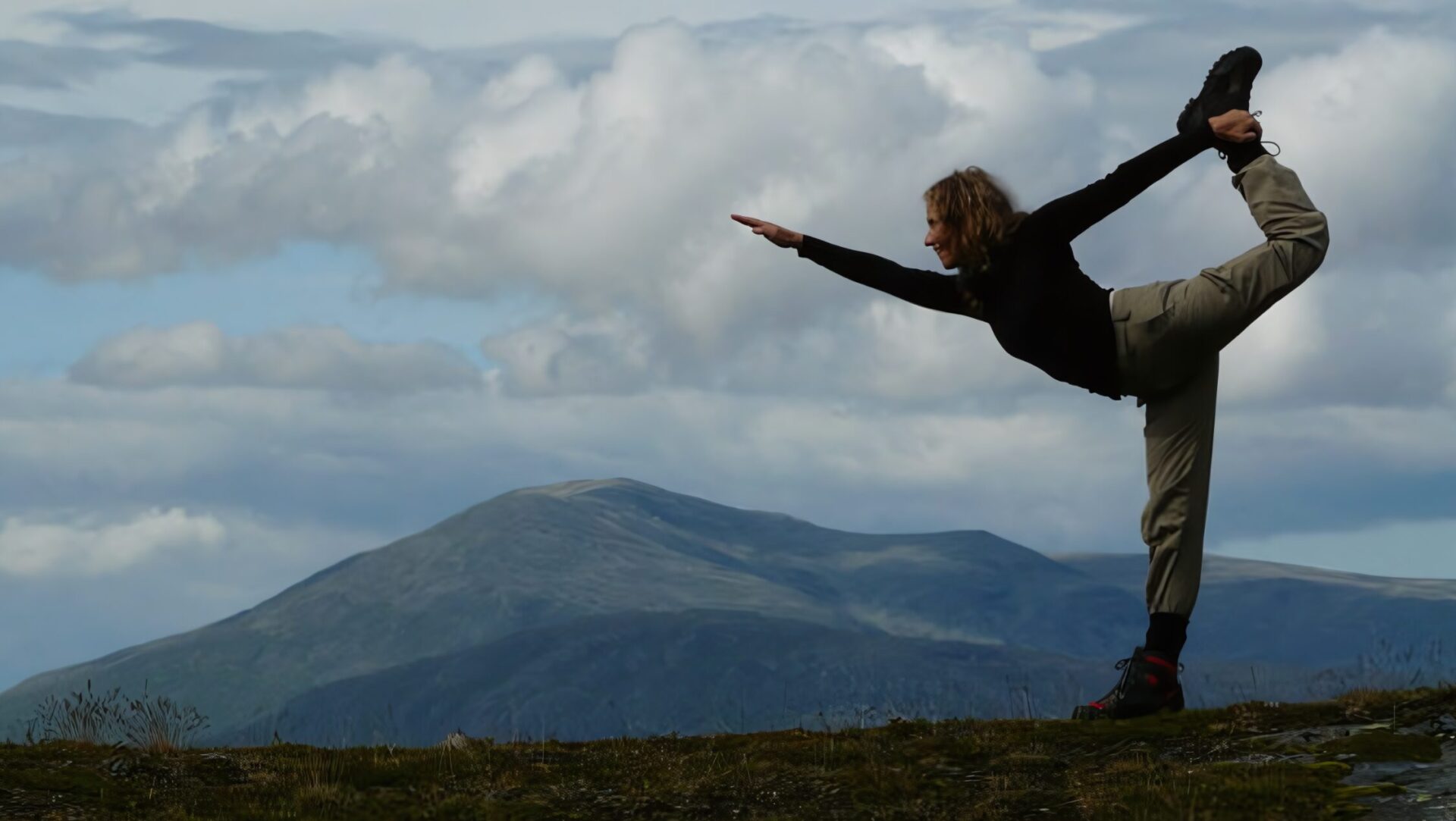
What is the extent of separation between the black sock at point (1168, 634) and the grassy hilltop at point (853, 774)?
47 cm

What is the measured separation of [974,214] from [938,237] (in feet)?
0.98

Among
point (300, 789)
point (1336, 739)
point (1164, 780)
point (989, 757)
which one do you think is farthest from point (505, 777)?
point (1336, 739)

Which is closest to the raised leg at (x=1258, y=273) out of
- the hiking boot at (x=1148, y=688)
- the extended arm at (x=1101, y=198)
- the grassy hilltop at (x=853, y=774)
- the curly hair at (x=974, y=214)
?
the extended arm at (x=1101, y=198)

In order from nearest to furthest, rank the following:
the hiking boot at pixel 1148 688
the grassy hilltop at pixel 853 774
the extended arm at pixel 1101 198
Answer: the grassy hilltop at pixel 853 774 → the extended arm at pixel 1101 198 → the hiking boot at pixel 1148 688

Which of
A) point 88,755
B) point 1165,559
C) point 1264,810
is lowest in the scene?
point 1264,810

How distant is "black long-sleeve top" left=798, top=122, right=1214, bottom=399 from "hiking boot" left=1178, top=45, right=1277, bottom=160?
6.9 inches

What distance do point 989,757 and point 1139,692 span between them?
146cm

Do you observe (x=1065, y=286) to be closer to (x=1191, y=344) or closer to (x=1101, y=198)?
(x=1101, y=198)

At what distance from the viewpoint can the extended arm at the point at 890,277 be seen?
11055 millimetres

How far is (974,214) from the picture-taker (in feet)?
33.9

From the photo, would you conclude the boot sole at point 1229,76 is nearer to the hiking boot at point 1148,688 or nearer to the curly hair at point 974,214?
the curly hair at point 974,214

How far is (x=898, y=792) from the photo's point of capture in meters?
9.52

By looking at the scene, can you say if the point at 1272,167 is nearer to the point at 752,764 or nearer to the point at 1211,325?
the point at 1211,325

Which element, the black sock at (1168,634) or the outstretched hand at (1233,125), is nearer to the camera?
the outstretched hand at (1233,125)
